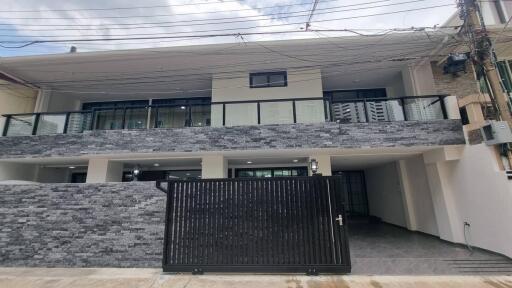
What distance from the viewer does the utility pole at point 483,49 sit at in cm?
589

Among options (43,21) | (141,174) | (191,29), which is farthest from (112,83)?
(191,29)

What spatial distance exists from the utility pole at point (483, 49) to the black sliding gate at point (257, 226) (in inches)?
179

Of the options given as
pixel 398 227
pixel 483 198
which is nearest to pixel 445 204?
pixel 483 198

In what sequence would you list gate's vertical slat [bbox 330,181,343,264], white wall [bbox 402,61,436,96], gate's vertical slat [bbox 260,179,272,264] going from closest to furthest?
1. gate's vertical slat [bbox 330,181,343,264]
2. gate's vertical slat [bbox 260,179,272,264]
3. white wall [bbox 402,61,436,96]

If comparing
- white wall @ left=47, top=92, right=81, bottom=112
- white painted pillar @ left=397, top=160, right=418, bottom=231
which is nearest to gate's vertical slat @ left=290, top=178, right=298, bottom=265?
white painted pillar @ left=397, top=160, right=418, bottom=231

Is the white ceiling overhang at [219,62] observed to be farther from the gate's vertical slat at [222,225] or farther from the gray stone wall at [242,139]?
the gate's vertical slat at [222,225]

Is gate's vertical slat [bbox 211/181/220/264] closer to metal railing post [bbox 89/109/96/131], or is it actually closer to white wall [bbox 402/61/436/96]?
metal railing post [bbox 89/109/96/131]

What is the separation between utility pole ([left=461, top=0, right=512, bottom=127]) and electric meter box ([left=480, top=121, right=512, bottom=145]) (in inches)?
20.1

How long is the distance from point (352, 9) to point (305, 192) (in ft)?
17.8

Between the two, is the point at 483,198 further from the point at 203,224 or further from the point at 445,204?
the point at 203,224

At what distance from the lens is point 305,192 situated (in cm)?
534

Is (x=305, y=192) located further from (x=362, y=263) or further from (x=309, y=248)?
(x=362, y=263)

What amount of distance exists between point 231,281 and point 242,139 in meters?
3.63

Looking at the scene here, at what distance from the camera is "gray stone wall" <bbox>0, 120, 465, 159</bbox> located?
677 cm
